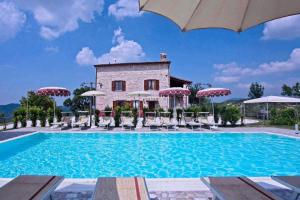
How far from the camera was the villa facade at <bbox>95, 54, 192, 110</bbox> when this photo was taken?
84.0 feet

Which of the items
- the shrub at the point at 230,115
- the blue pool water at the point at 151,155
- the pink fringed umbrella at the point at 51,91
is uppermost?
the pink fringed umbrella at the point at 51,91

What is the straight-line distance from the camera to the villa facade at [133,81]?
84.0 ft

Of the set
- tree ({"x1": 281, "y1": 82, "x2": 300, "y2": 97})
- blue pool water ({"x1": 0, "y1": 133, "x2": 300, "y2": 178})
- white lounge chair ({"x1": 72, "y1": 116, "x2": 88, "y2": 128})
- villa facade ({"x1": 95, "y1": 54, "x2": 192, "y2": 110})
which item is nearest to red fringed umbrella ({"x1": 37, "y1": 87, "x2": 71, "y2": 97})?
white lounge chair ({"x1": 72, "y1": 116, "x2": 88, "y2": 128})

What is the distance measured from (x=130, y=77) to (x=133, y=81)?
51 cm

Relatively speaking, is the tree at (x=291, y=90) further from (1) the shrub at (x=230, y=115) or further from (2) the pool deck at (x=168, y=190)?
(2) the pool deck at (x=168, y=190)

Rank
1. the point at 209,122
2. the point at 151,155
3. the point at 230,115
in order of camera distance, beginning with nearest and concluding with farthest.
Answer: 1. the point at 151,155
2. the point at 209,122
3. the point at 230,115

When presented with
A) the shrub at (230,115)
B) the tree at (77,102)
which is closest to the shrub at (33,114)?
the shrub at (230,115)

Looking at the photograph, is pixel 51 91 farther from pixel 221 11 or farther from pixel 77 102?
pixel 77 102

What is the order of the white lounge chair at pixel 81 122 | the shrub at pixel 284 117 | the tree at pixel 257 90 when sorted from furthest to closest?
1. the tree at pixel 257 90
2. the shrub at pixel 284 117
3. the white lounge chair at pixel 81 122

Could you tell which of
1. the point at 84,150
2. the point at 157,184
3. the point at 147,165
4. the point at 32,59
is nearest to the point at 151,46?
the point at 32,59

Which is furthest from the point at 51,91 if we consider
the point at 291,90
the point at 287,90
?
the point at 287,90

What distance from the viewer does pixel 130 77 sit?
85.5 ft

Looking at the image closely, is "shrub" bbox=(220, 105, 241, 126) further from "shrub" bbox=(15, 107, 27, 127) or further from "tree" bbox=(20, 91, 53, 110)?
"tree" bbox=(20, 91, 53, 110)

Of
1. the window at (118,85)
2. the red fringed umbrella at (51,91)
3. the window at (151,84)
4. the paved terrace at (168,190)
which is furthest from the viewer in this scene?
the window at (118,85)
